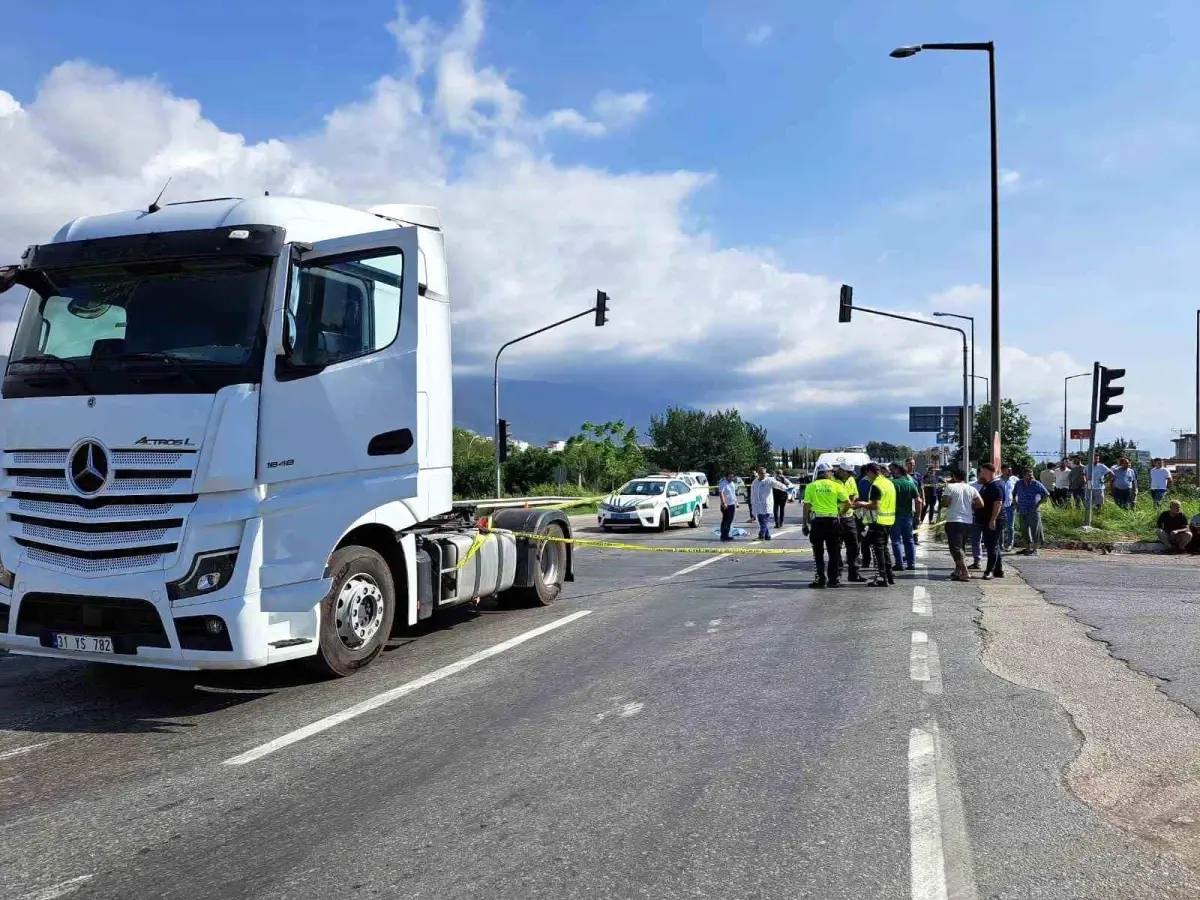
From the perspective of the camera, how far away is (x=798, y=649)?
8258 mm

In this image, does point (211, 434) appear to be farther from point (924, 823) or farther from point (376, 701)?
point (924, 823)

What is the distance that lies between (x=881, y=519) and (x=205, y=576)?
946 cm

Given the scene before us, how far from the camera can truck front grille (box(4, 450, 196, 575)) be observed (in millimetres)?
5914

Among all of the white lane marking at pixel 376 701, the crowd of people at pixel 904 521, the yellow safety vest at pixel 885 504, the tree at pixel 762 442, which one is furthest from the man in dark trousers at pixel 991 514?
the tree at pixel 762 442

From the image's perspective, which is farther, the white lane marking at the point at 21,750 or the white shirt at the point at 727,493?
the white shirt at the point at 727,493

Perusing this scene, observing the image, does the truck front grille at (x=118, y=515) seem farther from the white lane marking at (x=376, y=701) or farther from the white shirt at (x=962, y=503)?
the white shirt at (x=962, y=503)

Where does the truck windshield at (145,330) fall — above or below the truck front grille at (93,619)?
above

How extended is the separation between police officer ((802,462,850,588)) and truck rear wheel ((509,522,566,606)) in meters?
3.52

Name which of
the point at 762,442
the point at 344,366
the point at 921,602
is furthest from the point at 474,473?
the point at 762,442

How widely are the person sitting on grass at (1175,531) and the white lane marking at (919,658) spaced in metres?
10.9

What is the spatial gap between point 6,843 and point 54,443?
2.83 m

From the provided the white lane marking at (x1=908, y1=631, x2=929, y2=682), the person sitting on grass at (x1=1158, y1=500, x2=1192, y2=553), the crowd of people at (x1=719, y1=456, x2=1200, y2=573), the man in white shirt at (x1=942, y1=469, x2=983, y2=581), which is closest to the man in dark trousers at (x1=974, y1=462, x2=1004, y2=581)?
the crowd of people at (x1=719, y1=456, x2=1200, y2=573)

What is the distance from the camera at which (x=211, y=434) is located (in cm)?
593

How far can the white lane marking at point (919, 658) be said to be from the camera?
7161 mm
